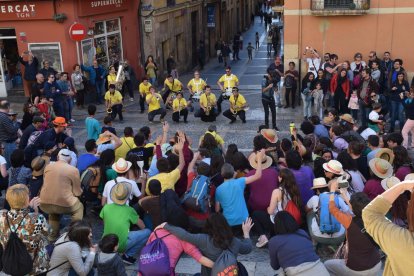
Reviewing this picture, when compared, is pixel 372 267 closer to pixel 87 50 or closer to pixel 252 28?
pixel 87 50

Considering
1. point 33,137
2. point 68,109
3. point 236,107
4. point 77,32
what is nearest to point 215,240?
point 33,137

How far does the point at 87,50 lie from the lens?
19516mm

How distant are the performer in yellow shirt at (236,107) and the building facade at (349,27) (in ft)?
9.82

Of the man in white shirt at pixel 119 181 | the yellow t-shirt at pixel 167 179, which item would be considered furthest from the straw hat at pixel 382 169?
the man in white shirt at pixel 119 181

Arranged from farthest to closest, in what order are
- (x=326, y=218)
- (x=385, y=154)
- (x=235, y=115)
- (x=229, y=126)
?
(x=235, y=115), (x=229, y=126), (x=385, y=154), (x=326, y=218)

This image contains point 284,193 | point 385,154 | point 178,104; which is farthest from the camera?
point 178,104

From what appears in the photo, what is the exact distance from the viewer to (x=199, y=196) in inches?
302

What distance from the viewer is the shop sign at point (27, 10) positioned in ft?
59.7

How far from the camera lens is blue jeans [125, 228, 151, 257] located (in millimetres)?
7449

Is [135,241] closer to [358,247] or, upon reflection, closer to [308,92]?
[358,247]

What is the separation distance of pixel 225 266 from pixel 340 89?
10.5 m

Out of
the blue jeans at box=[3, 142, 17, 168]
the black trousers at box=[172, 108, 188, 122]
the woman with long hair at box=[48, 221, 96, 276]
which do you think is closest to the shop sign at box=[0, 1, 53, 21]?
the black trousers at box=[172, 108, 188, 122]

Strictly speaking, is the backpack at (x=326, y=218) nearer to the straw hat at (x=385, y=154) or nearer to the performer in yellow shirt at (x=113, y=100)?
the straw hat at (x=385, y=154)

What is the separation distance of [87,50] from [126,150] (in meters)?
10.4
